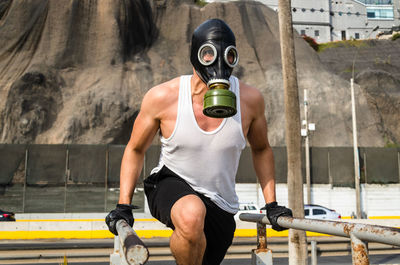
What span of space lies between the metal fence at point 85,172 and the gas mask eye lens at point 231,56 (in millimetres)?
21947

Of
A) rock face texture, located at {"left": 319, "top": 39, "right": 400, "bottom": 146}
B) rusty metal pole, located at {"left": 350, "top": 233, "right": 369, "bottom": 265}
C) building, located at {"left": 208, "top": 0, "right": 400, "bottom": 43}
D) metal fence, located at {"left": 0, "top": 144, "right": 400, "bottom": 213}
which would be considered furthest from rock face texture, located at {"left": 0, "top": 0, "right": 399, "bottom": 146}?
building, located at {"left": 208, "top": 0, "right": 400, "bottom": 43}

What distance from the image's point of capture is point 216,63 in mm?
2244

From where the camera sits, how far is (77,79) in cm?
3184

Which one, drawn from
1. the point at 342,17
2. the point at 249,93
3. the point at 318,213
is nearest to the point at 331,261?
the point at 249,93

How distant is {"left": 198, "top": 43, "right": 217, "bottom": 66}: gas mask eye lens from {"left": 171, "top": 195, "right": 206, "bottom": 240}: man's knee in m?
0.72

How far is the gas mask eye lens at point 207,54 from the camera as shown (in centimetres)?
226

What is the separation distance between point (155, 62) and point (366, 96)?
56.6 ft

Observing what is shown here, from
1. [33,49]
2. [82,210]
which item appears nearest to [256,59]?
[33,49]

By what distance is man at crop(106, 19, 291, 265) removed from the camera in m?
2.26

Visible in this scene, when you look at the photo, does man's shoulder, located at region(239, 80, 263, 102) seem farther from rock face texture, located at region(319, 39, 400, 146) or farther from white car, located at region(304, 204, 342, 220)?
rock face texture, located at region(319, 39, 400, 146)

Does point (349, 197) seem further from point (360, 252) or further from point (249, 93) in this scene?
point (360, 252)

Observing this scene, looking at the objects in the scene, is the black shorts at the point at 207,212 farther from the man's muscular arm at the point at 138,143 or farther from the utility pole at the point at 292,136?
the utility pole at the point at 292,136

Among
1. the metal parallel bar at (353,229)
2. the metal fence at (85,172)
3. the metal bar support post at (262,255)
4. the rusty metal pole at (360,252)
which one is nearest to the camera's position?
the metal parallel bar at (353,229)

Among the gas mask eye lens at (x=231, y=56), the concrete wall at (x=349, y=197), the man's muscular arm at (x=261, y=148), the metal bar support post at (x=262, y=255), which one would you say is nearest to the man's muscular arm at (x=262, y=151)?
the man's muscular arm at (x=261, y=148)
